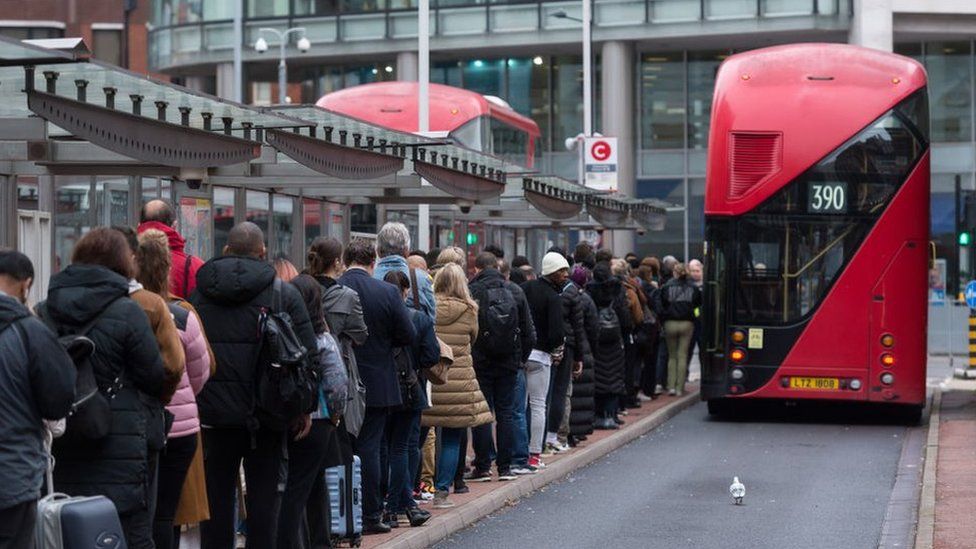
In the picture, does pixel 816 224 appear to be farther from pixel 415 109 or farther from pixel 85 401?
pixel 85 401

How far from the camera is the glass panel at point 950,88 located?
4628 cm

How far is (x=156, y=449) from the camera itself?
7391 millimetres

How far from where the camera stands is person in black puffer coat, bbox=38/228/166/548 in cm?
708

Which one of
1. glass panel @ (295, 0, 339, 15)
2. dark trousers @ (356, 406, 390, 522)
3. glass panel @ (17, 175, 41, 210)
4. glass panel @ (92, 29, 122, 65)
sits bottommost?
dark trousers @ (356, 406, 390, 522)

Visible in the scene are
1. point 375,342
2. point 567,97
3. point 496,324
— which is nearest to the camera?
point 375,342

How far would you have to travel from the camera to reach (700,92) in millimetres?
49000

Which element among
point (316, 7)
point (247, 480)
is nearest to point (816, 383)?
point (247, 480)

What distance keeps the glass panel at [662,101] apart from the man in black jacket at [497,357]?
35.8 m

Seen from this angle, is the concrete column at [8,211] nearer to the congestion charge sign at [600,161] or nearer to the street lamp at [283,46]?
the congestion charge sign at [600,161]

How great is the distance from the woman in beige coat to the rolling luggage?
214 inches

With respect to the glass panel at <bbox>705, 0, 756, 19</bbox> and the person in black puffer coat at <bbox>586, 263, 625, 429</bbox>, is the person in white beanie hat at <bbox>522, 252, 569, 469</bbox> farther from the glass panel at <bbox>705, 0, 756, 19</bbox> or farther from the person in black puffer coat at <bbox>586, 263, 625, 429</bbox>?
the glass panel at <bbox>705, 0, 756, 19</bbox>

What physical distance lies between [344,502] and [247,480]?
1.57 m

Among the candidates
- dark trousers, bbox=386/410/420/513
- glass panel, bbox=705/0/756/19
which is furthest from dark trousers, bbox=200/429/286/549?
glass panel, bbox=705/0/756/19

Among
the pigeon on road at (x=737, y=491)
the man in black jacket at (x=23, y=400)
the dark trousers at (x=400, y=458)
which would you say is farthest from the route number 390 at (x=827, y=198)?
the man in black jacket at (x=23, y=400)
